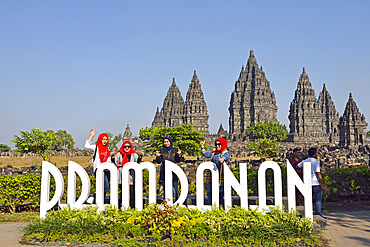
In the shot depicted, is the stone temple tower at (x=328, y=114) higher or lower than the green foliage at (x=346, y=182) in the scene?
higher

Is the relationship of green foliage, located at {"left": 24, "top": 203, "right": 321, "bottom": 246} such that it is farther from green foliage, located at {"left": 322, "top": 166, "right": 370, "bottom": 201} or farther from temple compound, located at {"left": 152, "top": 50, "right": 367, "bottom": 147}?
temple compound, located at {"left": 152, "top": 50, "right": 367, "bottom": 147}

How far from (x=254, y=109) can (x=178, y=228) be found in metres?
98.2

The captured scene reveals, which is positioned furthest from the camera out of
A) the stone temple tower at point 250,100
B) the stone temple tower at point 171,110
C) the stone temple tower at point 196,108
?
the stone temple tower at point 171,110

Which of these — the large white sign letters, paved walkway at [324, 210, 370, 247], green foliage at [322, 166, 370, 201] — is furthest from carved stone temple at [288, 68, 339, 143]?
the large white sign letters

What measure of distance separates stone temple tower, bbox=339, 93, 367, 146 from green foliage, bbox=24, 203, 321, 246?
61.7m

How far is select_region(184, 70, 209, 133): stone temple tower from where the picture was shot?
10025 cm

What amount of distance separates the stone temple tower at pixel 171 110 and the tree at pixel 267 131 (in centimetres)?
2285

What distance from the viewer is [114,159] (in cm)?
779

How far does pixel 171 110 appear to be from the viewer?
110500 mm

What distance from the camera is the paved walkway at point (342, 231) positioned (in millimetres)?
5930

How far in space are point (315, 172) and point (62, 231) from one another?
5.17 meters

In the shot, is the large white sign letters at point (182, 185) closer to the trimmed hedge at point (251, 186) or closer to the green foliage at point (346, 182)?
the trimmed hedge at point (251, 186)

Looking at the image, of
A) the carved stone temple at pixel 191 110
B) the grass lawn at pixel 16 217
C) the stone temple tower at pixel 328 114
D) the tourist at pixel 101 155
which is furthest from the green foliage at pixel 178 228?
the stone temple tower at pixel 328 114

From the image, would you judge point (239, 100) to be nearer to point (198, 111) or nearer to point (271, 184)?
point (198, 111)
